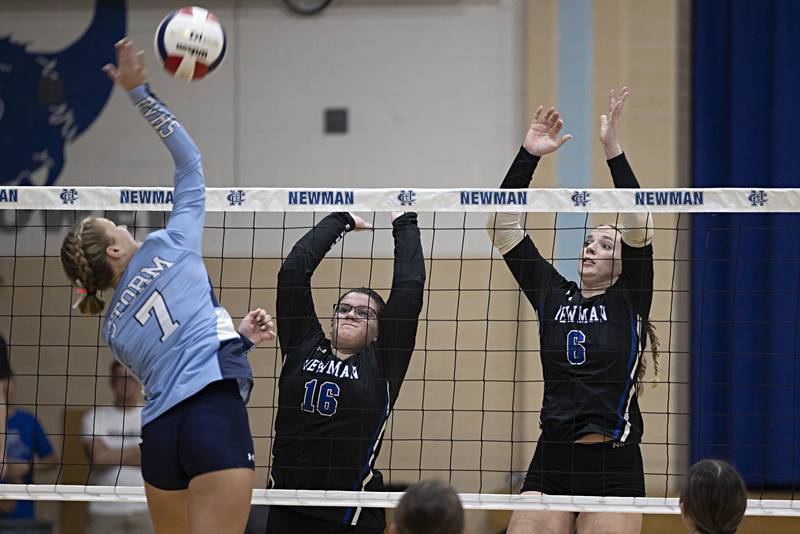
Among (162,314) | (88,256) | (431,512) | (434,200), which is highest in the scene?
(434,200)

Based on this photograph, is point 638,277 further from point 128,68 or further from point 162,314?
point 128,68

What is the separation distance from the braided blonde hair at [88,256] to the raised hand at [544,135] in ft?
6.61

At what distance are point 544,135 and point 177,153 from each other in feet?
6.08

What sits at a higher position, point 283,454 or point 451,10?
point 451,10

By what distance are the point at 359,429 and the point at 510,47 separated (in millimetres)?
4148

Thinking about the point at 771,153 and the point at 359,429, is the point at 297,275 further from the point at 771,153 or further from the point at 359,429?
the point at 771,153

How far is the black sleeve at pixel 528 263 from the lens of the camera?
454cm

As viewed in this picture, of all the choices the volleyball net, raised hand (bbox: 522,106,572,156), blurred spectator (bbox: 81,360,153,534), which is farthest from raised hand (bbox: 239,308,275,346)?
blurred spectator (bbox: 81,360,153,534)

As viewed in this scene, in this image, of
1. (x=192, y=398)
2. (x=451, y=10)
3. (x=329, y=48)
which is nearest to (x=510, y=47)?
(x=451, y=10)

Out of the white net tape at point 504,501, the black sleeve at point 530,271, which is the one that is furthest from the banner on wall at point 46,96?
the black sleeve at point 530,271

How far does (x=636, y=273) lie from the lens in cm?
431

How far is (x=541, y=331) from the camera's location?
4434mm

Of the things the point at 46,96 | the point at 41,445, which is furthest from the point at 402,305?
the point at 46,96

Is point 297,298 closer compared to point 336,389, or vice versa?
point 336,389
